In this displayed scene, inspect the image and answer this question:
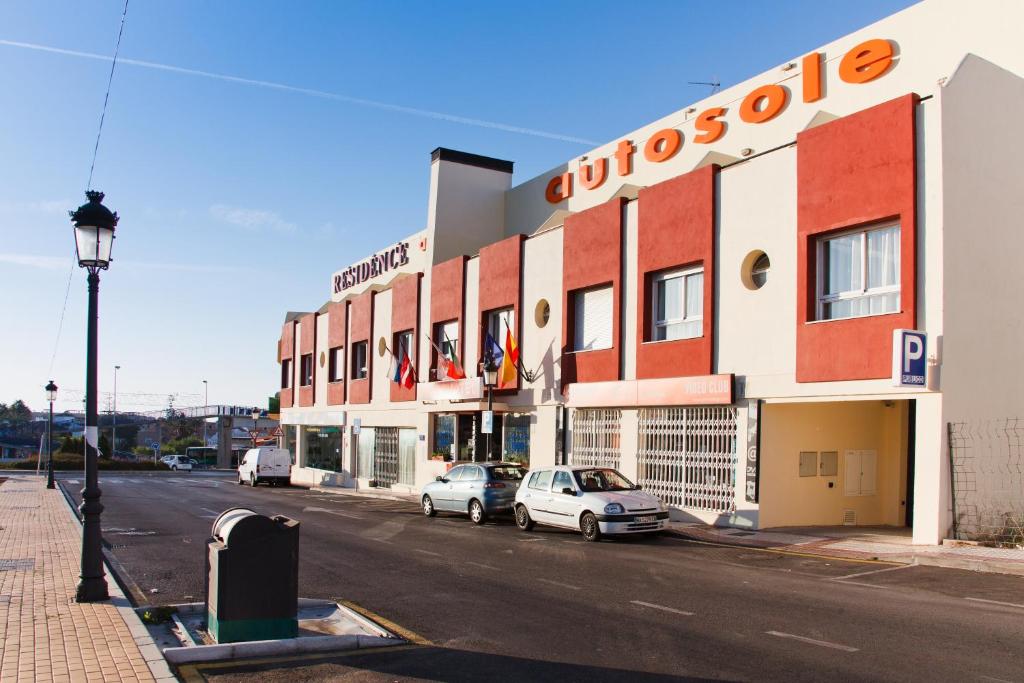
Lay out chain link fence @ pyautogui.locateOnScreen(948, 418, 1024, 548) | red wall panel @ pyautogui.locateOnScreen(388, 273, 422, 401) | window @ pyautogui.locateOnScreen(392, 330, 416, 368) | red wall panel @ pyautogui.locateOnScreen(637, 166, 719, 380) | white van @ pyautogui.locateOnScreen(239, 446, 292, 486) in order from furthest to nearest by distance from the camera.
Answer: white van @ pyautogui.locateOnScreen(239, 446, 292, 486)
window @ pyautogui.locateOnScreen(392, 330, 416, 368)
red wall panel @ pyautogui.locateOnScreen(388, 273, 422, 401)
red wall panel @ pyautogui.locateOnScreen(637, 166, 719, 380)
chain link fence @ pyautogui.locateOnScreen(948, 418, 1024, 548)

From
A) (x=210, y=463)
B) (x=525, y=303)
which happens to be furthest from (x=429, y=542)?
(x=210, y=463)

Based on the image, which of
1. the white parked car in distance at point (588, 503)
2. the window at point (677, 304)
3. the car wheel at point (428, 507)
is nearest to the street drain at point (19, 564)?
the white parked car in distance at point (588, 503)

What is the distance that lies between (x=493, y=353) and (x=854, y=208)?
1330 centimetres

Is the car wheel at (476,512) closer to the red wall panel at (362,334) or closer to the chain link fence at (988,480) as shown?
the chain link fence at (988,480)

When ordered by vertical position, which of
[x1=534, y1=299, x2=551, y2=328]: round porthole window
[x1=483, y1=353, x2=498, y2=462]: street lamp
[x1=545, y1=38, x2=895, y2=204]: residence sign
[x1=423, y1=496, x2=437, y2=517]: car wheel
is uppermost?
[x1=545, y1=38, x2=895, y2=204]: residence sign

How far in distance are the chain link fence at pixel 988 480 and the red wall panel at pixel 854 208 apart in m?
Answer: 1.84

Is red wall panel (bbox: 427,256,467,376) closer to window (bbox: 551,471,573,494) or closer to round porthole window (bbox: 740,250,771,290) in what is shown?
window (bbox: 551,471,573,494)

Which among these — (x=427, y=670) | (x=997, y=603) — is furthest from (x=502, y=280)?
(x=427, y=670)

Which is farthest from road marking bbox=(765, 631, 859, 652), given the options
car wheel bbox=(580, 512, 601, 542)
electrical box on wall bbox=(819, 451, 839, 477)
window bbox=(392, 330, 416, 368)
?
window bbox=(392, 330, 416, 368)

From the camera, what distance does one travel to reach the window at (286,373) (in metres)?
53.0

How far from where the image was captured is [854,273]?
17.5 meters

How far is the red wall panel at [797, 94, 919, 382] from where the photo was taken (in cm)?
1616

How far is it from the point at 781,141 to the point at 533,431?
10.8 m

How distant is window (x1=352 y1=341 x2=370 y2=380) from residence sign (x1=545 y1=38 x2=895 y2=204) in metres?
14.2
